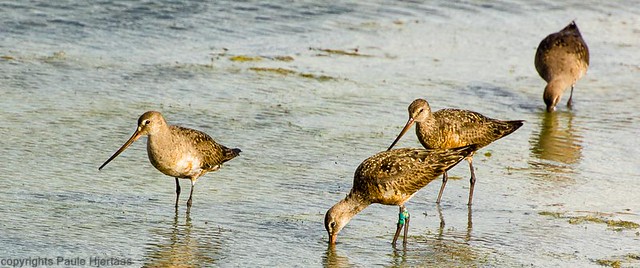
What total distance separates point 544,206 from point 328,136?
232cm

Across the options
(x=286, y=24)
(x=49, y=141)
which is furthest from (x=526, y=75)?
(x=49, y=141)

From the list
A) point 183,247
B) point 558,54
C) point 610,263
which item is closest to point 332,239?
point 183,247

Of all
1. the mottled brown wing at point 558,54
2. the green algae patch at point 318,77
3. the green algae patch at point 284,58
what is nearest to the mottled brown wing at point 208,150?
the green algae patch at point 318,77

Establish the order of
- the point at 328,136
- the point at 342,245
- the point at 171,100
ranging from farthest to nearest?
1. the point at 171,100
2. the point at 328,136
3. the point at 342,245

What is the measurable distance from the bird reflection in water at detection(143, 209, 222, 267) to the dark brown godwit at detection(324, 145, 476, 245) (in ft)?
2.43

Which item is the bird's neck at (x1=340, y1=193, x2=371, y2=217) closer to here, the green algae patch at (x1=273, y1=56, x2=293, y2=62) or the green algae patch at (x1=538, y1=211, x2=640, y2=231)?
the green algae patch at (x1=538, y1=211, x2=640, y2=231)

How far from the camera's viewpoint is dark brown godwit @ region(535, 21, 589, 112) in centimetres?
1270

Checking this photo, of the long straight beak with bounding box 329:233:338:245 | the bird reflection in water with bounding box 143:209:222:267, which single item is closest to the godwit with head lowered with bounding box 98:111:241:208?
the bird reflection in water with bounding box 143:209:222:267

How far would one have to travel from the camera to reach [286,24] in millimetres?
14492

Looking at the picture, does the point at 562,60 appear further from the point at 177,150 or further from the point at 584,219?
the point at 177,150

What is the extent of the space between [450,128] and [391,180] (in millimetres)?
1487

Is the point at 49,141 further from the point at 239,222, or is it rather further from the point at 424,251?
the point at 424,251

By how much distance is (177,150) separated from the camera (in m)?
8.21

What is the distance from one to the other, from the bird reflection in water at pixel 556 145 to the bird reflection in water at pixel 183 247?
3144 mm
